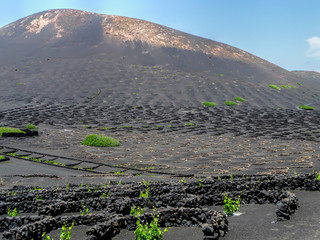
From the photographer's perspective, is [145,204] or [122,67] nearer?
[145,204]

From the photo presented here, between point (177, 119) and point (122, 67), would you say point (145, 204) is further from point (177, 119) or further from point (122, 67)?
point (122, 67)

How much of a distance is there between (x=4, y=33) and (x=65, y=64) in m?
36.3

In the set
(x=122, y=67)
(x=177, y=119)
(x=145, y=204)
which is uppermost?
(x=122, y=67)

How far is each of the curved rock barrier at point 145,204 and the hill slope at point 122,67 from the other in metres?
29.4

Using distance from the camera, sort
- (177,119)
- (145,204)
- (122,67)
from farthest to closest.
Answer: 1. (122,67)
2. (177,119)
3. (145,204)

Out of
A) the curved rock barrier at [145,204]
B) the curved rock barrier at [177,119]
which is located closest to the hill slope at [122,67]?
the curved rock barrier at [177,119]

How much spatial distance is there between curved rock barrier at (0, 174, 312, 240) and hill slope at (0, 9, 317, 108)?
2940 centimetres

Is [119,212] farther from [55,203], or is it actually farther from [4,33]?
[4,33]

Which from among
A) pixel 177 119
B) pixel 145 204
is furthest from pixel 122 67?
pixel 145 204

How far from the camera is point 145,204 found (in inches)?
255

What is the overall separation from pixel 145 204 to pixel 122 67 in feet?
161

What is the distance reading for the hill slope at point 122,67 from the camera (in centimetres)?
4156

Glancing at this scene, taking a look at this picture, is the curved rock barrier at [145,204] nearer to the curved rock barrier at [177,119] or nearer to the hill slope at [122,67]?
the curved rock barrier at [177,119]

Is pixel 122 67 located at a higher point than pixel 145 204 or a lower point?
higher
